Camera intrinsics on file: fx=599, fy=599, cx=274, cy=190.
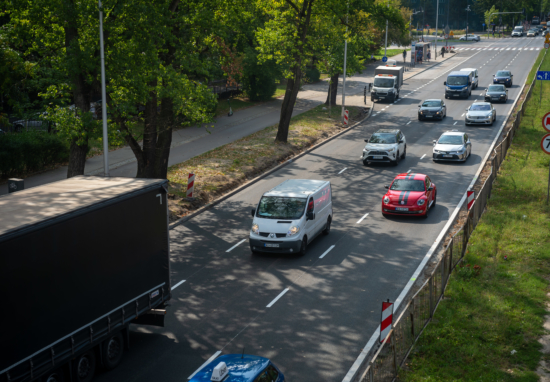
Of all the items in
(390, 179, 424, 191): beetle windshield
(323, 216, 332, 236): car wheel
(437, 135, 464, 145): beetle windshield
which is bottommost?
(323, 216, 332, 236): car wheel

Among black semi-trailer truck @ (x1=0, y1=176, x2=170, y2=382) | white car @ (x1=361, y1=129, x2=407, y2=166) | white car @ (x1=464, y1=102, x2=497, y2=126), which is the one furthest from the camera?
white car @ (x1=464, y1=102, x2=497, y2=126)

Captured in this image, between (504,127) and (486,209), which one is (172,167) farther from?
(504,127)

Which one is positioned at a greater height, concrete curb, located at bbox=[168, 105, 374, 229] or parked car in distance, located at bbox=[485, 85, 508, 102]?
parked car in distance, located at bbox=[485, 85, 508, 102]

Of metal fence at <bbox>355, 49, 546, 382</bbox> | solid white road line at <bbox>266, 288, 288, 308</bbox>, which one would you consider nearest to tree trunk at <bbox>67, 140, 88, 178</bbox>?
solid white road line at <bbox>266, 288, 288, 308</bbox>

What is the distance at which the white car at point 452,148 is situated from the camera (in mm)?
30406

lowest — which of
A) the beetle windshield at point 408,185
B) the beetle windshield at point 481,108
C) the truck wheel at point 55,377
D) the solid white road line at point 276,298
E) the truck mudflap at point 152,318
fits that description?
the solid white road line at point 276,298

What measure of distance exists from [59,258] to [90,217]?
1016 mm

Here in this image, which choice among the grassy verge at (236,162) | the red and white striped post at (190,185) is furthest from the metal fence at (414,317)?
the red and white striped post at (190,185)

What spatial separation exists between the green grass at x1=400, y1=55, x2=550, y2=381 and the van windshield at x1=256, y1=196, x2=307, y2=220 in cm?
520

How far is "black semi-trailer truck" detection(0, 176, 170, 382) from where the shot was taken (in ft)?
29.4

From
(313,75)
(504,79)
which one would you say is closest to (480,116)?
(504,79)

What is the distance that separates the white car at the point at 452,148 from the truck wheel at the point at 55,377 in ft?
79.3

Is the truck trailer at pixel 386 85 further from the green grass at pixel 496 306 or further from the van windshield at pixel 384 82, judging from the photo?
the green grass at pixel 496 306

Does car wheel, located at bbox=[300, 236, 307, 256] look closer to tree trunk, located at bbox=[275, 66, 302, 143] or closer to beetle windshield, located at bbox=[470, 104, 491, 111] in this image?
tree trunk, located at bbox=[275, 66, 302, 143]
